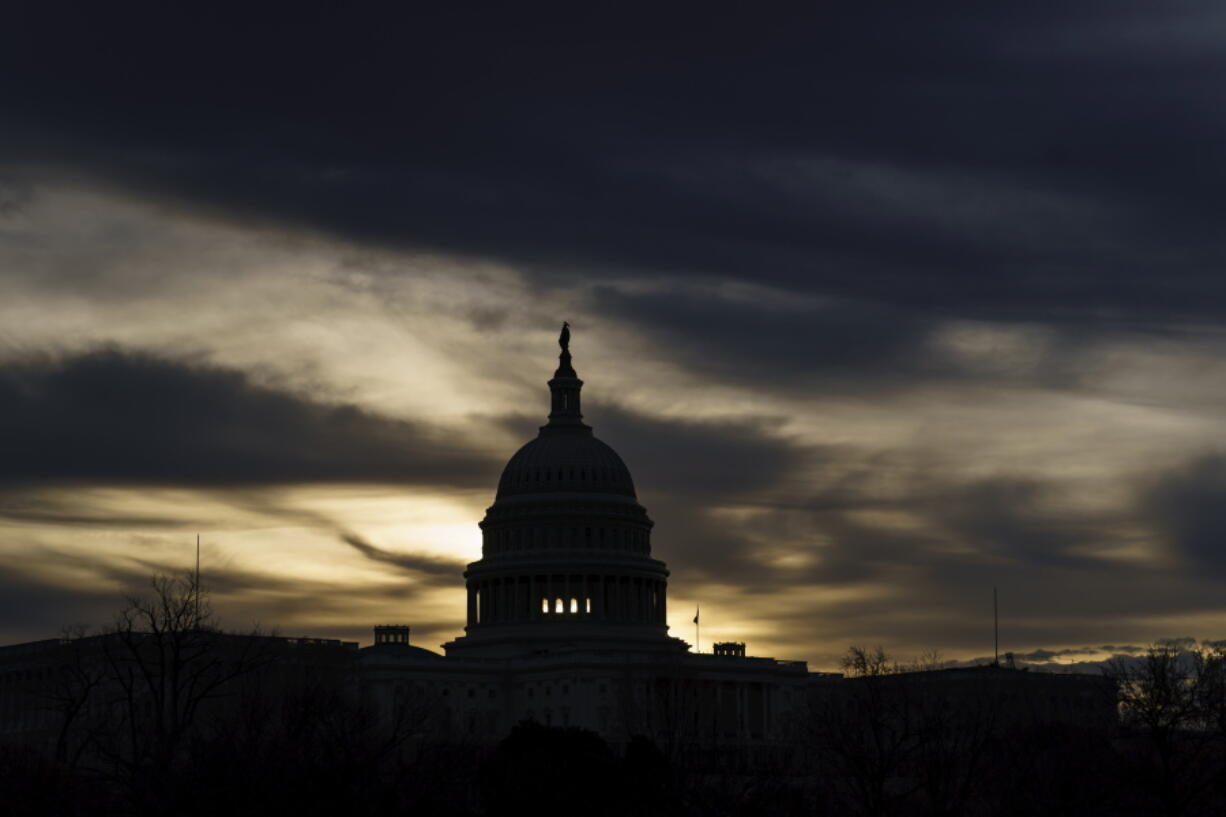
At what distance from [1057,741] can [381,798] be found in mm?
55260

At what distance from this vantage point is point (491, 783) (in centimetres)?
12294

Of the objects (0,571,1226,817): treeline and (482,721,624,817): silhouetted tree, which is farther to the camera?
(482,721,624,817): silhouetted tree

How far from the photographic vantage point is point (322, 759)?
112000 mm

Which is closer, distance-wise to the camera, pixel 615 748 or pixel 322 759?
pixel 322 759

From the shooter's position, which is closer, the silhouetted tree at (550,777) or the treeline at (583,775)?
the treeline at (583,775)

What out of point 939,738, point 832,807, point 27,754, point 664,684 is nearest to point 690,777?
point 832,807

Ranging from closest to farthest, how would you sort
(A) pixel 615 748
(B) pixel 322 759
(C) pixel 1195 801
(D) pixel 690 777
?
(B) pixel 322 759 → (C) pixel 1195 801 → (D) pixel 690 777 → (A) pixel 615 748

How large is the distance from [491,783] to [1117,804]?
3059cm

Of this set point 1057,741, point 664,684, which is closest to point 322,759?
point 1057,741

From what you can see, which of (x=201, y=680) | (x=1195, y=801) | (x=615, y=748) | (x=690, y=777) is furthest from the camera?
(x=201, y=680)

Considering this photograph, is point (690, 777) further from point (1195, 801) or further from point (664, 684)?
point (664, 684)

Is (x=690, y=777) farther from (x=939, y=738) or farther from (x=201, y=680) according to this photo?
(x=201, y=680)

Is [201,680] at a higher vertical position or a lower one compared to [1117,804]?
higher

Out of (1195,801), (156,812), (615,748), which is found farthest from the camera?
(615,748)
